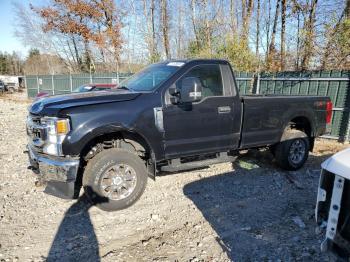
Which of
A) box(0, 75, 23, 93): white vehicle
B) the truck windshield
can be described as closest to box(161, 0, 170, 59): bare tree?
the truck windshield

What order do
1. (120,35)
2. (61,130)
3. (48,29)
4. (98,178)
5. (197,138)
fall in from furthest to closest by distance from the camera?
(48,29) < (120,35) < (197,138) < (98,178) < (61,130)

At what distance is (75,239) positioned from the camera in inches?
132

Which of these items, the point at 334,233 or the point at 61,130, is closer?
the point at 334,233

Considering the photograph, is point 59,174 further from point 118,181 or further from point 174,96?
point 174,96

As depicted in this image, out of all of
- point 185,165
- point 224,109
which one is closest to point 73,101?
point 185,165

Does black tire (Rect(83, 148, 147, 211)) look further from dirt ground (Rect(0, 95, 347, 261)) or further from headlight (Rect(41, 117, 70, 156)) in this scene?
headlight (Rect(41, 117, 70, 156))

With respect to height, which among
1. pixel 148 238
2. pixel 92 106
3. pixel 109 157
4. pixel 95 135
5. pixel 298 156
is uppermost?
pixel 92 106

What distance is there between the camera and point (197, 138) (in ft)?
15.1

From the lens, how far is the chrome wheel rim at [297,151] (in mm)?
5749

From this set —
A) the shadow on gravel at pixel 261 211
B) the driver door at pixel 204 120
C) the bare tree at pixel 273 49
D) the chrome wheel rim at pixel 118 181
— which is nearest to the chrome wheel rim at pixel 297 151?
the shadow on gravel at pixel 261 211

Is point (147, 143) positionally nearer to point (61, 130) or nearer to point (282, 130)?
point (61, 130)

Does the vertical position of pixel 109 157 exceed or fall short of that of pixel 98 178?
it exceeds it

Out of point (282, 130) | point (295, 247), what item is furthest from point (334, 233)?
point (282, 130)

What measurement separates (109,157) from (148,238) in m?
1.17
